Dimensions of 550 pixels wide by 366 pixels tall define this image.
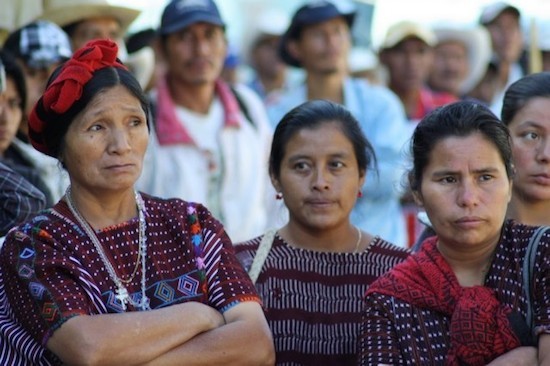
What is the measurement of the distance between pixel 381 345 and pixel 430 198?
1.90ft

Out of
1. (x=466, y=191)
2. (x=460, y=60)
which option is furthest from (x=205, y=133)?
(x=460, y=60)

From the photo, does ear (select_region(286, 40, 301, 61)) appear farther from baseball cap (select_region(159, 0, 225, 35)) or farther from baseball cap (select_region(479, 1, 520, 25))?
baseball cap (select_region(479, 1, 520, 25))

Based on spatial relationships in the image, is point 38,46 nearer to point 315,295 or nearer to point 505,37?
point 315,295

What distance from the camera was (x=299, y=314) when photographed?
495 centimetres

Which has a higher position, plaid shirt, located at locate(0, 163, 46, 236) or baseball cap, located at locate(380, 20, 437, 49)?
baseball cap, located at locate(380, 20, 437, 49)

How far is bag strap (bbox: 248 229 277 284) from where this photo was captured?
5027 mm

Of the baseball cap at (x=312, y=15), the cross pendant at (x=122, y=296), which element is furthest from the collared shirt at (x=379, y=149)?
the cross pendant at (x=122, y=296)

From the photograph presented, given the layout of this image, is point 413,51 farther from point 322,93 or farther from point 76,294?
point 76,294

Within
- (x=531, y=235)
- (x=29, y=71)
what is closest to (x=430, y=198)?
(x=531, y=235)

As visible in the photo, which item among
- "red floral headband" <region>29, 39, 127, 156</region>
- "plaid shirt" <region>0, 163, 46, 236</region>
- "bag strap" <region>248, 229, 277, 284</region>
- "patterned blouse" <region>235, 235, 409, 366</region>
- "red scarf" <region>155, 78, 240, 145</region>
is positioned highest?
"red floral headband" <region>29, 39, 127, 156</region>

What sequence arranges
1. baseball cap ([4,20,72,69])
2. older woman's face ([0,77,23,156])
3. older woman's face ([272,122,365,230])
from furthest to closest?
baseball cap ([4,20,72,69])
older woman's face ([0,77,23,156])
older woman's face ([272,122,365,230])

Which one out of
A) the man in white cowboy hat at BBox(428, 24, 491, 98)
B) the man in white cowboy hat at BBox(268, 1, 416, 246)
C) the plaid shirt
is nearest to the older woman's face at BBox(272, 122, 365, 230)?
the plaid shirt

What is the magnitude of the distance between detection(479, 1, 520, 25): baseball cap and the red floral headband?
6427mm

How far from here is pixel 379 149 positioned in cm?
746
